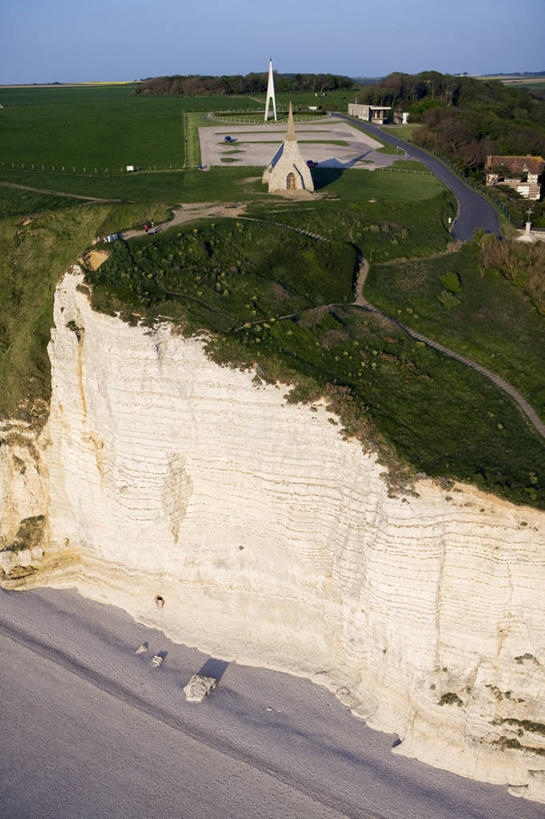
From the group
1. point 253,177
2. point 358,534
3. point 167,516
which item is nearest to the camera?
point 358,534

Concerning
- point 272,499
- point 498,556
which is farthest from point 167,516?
point 498,556

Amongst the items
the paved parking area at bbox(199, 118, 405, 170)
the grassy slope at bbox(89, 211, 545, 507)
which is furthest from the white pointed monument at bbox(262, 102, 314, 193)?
the grassy slope at bbox(89, 211, 545, 507)

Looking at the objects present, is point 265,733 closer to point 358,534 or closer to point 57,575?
point 358,534

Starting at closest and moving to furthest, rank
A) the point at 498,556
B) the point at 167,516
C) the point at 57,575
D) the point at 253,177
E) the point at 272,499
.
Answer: the point at 498,556, the point at 272,499, the point at 167,516, the point at 57,575, the point at 253,177

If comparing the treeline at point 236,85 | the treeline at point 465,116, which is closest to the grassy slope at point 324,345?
the treeline at point 465,116

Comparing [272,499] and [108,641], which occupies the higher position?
[272,499]

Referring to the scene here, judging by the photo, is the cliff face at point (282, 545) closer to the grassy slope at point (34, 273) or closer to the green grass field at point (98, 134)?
the grassy slope at point (34, 273)

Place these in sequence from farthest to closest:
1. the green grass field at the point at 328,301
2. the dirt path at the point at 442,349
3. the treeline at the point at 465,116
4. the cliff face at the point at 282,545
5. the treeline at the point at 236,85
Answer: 1. the treeline at the point at 236,85
2. the treeline at the point at 465,116
3. the dirt path at the point at 442,349
4. the green grass field at the point at 328,301
5. the cliff face at the point at 282,545
